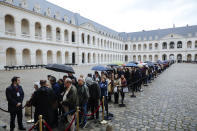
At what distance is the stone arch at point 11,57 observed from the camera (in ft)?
79.0

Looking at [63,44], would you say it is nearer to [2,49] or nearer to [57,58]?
[57,58]

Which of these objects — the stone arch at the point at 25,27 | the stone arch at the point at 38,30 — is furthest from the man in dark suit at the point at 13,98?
the stone arch at the point at 38,30

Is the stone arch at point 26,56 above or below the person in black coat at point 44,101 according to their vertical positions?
above

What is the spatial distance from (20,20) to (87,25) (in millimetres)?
20928

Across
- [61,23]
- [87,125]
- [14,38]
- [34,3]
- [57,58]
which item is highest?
[34,3]

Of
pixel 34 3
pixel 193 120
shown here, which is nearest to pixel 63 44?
pixel 34 3

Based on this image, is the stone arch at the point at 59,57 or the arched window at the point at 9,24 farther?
the stone arch at the point at 59,57

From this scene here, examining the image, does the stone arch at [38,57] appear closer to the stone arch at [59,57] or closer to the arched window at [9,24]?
the stone arch at [59,57]

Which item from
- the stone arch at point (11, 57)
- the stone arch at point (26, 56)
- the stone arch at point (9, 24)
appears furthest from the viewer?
the stone arch at point (26, 56)

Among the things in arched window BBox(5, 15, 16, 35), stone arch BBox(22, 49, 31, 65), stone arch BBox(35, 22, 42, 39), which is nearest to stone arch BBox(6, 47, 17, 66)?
stone arch BBox(22, 49, 31, 65)

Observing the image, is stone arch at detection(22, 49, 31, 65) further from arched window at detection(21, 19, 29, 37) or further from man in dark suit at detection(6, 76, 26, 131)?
man in dark suit at detection(6, 76, 26, 131)

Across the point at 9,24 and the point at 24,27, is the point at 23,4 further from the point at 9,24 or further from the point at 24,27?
the point at 9,24

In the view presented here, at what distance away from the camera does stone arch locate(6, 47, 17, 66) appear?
24078 millimetres

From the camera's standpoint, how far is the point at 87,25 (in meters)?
41.4
